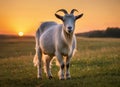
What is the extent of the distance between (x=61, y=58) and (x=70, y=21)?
1601mm

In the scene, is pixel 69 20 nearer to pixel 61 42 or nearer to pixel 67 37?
pixel 67 37

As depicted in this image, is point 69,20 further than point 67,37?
No

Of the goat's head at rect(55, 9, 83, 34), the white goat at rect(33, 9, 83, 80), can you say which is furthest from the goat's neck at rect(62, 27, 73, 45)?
the goat's head at rect(55, 9, 83, 34)

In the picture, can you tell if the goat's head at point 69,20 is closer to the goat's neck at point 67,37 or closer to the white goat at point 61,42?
the white goat at point 61,42

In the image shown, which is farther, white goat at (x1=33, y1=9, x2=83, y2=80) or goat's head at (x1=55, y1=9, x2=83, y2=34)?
white goat at (x1=33, y1=9, x2=83, y2=80)

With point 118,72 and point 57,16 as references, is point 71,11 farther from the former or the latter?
point 118,72

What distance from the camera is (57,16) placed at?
49.9 feet

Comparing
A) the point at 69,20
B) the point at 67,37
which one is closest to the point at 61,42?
the point at 67,37

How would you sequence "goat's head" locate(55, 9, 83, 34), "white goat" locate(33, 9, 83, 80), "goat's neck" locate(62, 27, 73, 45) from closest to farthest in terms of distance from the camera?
1. "goat's head" locate(55, 9, 83, 34)
2. "white goat" locate(33, 9, 83, 80)
3. "goat's neck" locate(62, 27, 73, 45)

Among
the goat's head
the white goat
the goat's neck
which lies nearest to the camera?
the goat's head

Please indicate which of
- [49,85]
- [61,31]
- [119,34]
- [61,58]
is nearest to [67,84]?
[49,85]

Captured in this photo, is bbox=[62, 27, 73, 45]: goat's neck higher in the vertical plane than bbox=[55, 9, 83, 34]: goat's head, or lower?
lower

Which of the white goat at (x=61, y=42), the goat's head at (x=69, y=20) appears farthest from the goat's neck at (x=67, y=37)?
the goat's head at (x=69, y=20)

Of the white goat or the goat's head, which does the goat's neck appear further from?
the goat's head
